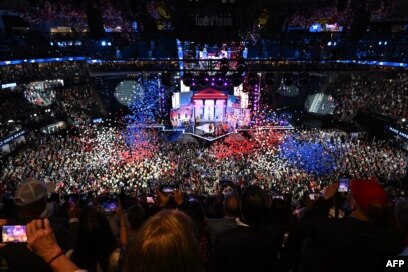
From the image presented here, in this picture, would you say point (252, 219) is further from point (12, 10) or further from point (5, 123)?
point (12, 10)

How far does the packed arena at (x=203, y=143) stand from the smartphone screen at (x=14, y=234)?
0.04ft

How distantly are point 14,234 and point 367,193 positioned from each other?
230 cm

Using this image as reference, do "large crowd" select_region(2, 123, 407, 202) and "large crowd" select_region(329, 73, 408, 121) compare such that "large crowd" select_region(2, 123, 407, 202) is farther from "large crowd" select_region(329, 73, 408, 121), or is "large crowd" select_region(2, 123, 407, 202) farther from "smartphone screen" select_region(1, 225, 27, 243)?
"smartphone screen" select_region(1, 225, 27, 243)

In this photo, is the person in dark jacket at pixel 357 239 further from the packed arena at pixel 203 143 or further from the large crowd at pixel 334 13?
the large crowd at pixel 334 13

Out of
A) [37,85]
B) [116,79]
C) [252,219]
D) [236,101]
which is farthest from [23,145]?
[252,219]

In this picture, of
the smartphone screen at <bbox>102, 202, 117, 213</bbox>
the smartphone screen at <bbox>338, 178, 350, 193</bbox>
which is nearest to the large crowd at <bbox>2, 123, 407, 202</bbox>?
the smartphone screen at <bbox>338, 178, 350, 193</bbox>

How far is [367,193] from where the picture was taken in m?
2.10

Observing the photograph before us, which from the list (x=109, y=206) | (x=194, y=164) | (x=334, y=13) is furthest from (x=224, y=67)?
(x=334, y=13)

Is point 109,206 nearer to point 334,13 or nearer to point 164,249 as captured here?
point 164,249

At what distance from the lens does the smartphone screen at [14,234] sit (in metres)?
2.18

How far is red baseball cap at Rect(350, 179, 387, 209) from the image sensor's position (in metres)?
2.07

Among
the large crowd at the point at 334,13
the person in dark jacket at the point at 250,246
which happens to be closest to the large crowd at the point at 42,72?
the large crowd at the point at 334,13

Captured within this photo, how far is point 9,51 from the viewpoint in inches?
766

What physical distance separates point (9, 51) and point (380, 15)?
21413 millimetres
